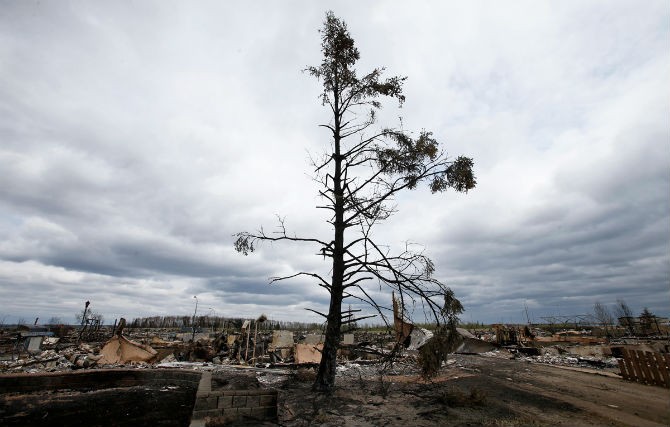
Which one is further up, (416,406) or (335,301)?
(335,301)

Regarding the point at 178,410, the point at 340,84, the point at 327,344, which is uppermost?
the point at 340,84

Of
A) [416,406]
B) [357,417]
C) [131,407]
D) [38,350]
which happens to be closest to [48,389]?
[131,407]

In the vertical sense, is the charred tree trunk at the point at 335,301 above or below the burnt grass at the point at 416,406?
above

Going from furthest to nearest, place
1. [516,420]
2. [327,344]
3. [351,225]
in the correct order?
[351,225] < [327,344] < [516,420]

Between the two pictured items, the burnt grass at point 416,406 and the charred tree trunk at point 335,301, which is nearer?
the burnt grass at point 416,406

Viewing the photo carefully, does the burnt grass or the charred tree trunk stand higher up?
the charred tree trunk

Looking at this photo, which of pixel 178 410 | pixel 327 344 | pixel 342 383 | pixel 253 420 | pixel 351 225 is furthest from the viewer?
pixel 342 383

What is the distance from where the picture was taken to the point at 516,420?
6188 millimetres

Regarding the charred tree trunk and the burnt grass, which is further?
the charred tree trunk

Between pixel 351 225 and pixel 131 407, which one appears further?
pixel 351 225

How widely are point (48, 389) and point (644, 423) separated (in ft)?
49.5

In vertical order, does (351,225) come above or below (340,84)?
below

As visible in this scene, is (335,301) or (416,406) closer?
(416,406)

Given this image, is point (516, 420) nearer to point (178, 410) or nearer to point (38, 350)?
point (178, 410)
